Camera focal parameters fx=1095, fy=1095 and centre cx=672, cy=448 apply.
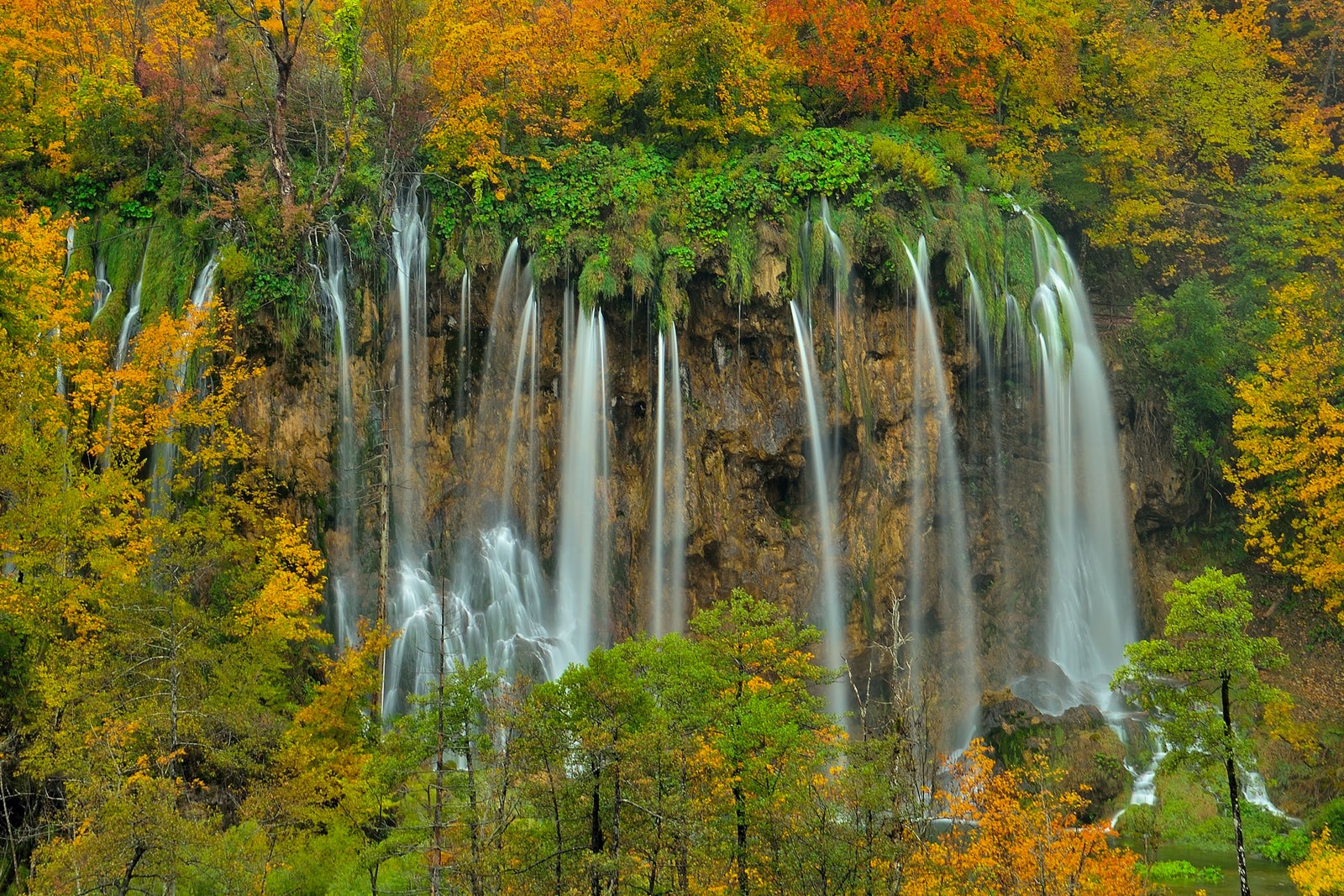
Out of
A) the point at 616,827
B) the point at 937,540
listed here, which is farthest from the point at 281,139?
the point at 616,827

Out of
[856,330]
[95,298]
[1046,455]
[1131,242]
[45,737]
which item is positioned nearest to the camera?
[45,737]

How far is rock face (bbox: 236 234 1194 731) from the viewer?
26344 mm

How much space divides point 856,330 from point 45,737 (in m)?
19.8

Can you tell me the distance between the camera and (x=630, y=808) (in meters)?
14.6

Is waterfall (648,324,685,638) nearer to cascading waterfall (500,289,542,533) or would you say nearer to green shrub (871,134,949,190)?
cascading waterfall (500,289,542,533)

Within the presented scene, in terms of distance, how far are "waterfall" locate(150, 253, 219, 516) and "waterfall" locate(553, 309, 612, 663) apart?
28.1 feet

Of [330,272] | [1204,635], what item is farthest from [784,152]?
[1204,635]

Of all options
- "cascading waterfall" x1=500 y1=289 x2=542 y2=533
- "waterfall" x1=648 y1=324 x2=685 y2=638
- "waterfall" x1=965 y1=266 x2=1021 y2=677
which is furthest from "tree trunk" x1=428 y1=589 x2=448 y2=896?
"waterfall" x1=965 y1=266 x2=1021 y2=677

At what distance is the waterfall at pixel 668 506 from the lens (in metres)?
26.5

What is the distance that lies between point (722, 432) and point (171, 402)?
12448 millimetres

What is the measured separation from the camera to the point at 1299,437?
29.5 metres

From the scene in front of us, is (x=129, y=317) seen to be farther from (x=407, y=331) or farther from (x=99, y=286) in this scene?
(x=407, y=331)

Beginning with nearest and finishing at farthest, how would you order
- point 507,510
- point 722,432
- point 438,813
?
point 438,813
point 507,510
point 722,432

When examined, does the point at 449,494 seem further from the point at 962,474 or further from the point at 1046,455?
the point at 1046,455
